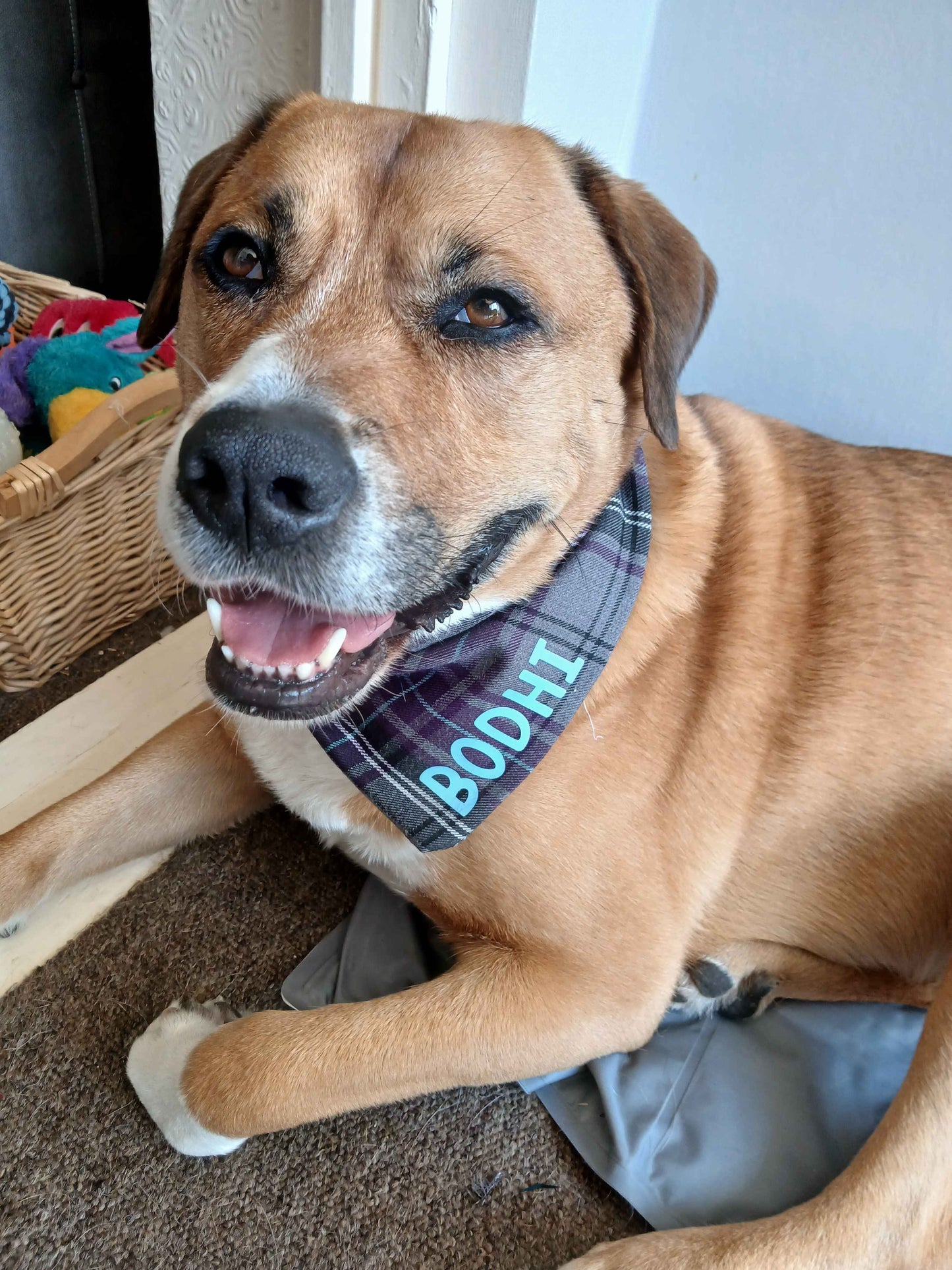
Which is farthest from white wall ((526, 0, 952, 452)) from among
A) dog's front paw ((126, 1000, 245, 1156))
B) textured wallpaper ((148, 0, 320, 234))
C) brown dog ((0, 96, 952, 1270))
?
dog's front paw ((126, 1000, 245, 1156))

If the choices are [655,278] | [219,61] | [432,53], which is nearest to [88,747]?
[655,278]

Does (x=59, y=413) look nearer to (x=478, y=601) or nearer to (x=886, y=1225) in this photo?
(x=478, y=601)

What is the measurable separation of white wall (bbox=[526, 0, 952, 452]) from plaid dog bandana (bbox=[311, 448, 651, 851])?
1292 millimetres

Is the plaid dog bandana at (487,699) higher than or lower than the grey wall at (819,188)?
lower

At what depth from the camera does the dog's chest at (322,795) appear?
1.53 meters

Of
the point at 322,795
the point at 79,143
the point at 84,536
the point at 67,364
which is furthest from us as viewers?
the point at 79,143

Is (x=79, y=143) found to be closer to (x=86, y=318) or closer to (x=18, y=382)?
(x=86, y=318)

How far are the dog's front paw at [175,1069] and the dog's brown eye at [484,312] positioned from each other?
3.82 feet

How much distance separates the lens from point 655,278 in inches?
54.9

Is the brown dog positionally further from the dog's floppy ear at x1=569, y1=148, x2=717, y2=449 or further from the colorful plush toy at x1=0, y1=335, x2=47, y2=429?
the colorful plush toy at x1=0, y1=335, x2=47, y2=429

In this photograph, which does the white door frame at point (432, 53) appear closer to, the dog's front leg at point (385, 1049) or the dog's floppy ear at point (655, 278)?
the dog's floppy ear at point (655, 278)

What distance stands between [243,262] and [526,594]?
0.65 metres

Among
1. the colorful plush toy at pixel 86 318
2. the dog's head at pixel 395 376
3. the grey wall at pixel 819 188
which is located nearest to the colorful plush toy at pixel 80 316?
the colorful plush toy at pixel 86 318

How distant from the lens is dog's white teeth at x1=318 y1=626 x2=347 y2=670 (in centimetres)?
121
